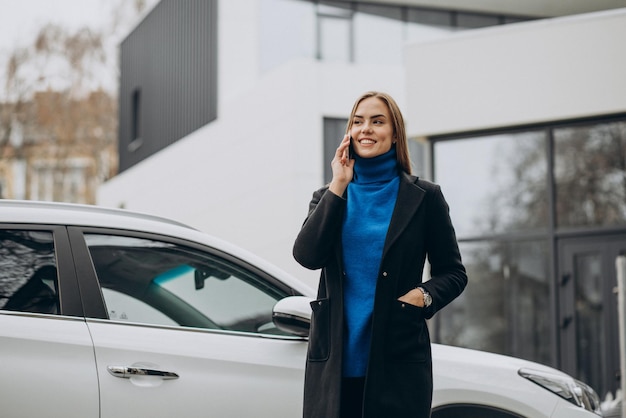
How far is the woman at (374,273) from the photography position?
3488 mm

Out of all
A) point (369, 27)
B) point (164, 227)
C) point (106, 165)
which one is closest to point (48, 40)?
point (106, 165)

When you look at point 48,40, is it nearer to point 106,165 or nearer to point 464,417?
point 106,165

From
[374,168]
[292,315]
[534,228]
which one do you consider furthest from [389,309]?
[534,228]

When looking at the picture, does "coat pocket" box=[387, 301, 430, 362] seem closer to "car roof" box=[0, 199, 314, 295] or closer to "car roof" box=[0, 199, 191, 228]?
"car roof" box=[0, 199, 314, 295]

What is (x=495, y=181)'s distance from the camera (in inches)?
586

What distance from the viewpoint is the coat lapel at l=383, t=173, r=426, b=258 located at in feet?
11.7

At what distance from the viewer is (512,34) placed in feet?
46.2

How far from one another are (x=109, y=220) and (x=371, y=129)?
1428mm

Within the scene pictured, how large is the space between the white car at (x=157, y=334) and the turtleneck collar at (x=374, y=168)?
83cm

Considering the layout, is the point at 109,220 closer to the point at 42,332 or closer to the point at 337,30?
the point at 42,332

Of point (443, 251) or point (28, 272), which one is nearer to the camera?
point (443, 251)

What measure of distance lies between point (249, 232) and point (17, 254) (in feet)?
48.3

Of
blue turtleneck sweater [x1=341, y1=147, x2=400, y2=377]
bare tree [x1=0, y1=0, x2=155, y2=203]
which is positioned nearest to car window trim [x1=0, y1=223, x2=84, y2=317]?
blue turtleneck sweater [x1=341, y1=147, x2=400, y2=377]

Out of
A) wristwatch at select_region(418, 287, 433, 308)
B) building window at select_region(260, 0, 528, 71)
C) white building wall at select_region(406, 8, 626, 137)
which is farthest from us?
building window at select_region(260, 0, 528, 71)
